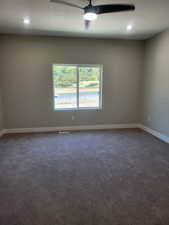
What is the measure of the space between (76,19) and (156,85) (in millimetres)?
2728

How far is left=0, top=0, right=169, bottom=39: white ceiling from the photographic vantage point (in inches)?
107

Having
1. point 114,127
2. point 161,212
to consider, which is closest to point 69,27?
point 114,127

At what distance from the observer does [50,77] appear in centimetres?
475

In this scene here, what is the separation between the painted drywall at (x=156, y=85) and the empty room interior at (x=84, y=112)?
0.03 metres

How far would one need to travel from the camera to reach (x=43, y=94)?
478 centimetres

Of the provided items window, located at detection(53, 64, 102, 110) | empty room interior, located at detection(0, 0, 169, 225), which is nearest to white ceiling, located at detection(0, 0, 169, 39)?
empty room interior, located at detection(0, 0, 169, 225)

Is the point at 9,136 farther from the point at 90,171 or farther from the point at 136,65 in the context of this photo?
the point at 136,65

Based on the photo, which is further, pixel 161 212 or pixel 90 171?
pixel 90 171

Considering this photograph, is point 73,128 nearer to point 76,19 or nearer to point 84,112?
point 84,112

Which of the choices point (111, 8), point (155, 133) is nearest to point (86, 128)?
point (155, 133)

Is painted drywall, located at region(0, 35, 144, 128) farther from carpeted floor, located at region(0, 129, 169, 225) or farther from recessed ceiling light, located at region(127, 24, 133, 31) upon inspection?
carpeted floor, located at region(0, 129, 169, 225)

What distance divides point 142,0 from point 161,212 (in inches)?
118

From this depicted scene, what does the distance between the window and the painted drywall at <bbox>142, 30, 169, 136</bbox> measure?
145 centimetres

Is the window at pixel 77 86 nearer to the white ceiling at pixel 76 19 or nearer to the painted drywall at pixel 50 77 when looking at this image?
the painted drywall at pixel 50 77
